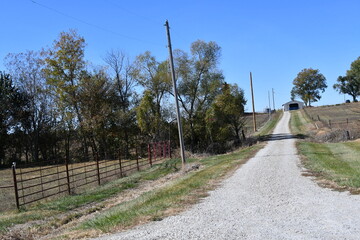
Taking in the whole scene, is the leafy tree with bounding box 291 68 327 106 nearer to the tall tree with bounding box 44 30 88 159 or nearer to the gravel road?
the tall tree with bounding box 44 30 88 159

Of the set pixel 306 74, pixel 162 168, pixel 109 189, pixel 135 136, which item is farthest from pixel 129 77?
pixel 306 74

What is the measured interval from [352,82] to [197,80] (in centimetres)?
10714

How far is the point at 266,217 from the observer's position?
7.11 metres

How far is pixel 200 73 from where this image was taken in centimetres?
4722

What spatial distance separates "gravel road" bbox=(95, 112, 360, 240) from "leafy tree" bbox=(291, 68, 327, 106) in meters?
136

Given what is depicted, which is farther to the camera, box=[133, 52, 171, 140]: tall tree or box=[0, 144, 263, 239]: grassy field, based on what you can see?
box=[133, 52, 171, 140]: tall tree

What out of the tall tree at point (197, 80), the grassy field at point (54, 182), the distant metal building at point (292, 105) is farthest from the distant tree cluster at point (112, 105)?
the distant metal building at point (292, 105)

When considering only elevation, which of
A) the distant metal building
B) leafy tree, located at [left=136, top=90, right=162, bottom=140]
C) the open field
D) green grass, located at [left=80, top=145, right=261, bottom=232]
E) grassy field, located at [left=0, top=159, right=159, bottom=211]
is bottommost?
grassy field, located at [left=0, top=159, right=159, bottom=211]

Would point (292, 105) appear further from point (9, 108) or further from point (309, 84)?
point (9, 108)

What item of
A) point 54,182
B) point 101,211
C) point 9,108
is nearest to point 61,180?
point 54,182

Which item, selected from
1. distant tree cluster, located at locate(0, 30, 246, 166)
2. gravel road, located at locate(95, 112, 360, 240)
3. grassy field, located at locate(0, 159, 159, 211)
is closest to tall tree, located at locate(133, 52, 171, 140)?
distant tree cluster, located at locate(0, 30, 246, 166)

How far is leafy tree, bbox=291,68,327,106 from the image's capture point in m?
138

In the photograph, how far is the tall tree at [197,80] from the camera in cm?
4678

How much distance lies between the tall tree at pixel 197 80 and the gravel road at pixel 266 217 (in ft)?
118
